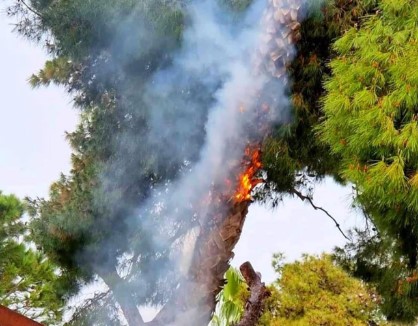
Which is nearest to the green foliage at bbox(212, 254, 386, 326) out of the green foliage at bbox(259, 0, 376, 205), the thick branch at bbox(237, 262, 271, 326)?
the green foliage at bbox(259, 0, 376, 205)

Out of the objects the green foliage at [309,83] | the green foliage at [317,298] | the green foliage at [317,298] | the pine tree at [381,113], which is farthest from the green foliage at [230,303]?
the pine tree at [381,113]

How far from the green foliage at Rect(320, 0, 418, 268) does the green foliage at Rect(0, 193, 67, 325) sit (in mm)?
5204

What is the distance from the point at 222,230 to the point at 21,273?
4.77 meters

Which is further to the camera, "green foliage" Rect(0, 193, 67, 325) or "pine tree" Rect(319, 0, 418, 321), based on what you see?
"green foliage" Rect(0, 193, 67, 325)

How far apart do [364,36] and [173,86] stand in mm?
2075

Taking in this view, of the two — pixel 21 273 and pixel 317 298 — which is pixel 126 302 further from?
pixel 317 298

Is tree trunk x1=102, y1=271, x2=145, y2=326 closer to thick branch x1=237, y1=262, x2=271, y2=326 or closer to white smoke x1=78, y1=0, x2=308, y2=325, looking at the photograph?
white smoke x1=78, y1=0, x2=308, y2=325

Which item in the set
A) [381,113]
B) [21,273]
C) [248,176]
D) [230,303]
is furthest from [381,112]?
[21,273]

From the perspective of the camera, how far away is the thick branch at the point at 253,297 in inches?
173

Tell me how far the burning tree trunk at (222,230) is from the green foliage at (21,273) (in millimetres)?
3533

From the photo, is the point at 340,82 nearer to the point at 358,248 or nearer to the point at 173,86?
the point at 173,86

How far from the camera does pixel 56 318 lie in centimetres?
831

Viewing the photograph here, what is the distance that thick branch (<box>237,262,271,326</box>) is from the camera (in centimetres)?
438

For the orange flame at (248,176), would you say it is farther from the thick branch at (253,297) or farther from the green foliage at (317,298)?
the green foliage at (317,298)
